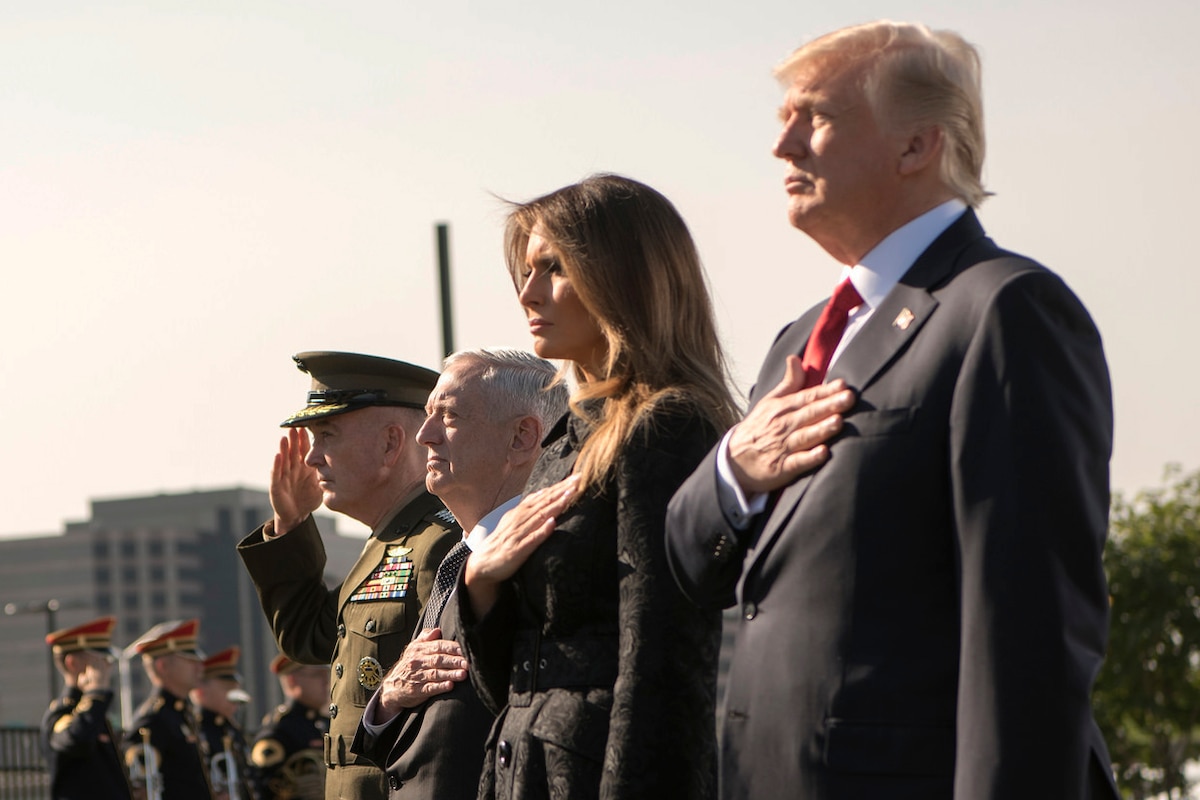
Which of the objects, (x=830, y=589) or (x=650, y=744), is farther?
(x=650, y=744)

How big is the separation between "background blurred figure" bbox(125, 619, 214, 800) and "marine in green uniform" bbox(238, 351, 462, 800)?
8628 millimetres

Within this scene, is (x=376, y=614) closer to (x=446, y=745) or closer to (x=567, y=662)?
(x=446, y=745)

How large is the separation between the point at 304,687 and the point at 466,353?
1054 centimetres

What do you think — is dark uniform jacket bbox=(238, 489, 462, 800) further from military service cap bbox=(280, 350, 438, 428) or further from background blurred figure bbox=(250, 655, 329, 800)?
background blurred figure bbox=(250, 655, 329, 800)

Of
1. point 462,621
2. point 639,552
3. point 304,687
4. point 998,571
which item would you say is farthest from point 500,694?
point 304,687

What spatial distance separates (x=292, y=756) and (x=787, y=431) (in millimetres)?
12386

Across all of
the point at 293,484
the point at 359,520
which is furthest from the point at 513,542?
the point at 293,484

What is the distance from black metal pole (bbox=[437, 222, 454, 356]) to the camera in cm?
1234

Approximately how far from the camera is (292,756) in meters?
14.8

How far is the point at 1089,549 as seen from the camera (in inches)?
106

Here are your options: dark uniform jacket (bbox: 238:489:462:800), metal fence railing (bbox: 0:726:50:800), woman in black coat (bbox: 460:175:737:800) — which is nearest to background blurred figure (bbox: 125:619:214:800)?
metal fence railing (bbox: 0:726:50:800)

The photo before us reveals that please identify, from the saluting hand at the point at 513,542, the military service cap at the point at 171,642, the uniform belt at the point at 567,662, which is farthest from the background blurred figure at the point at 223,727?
the uniform belt at the point at 567,662

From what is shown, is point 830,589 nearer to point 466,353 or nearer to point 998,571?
point 998,571

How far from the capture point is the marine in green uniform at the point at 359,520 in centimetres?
558
